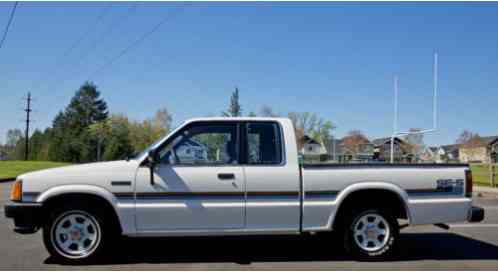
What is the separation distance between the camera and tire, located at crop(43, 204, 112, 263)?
5.27m

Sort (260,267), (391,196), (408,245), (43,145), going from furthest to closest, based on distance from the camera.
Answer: (43,145) → (408,245) → (391,196) → (260,267)

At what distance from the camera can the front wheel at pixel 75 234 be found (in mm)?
5270

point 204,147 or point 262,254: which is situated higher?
point 204,147

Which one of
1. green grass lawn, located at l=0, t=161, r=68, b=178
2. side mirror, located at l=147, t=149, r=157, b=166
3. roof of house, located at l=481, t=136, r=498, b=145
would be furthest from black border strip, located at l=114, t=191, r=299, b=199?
roof of house, located at l=481, t=136, r=498, b=145

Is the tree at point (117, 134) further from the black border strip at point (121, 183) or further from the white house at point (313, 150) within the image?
the black border strip at point (121, 183)

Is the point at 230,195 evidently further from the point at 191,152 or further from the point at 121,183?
the point at 121,183

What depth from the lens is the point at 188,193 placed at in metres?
5.28

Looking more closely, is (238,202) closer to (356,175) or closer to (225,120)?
(225,120)

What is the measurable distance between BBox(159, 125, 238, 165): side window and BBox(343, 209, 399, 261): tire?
6.04 ft

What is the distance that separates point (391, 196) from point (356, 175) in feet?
2.08

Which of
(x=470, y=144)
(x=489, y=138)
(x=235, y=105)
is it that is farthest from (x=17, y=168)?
(x=489, y=138)

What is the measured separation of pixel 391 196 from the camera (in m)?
5.68

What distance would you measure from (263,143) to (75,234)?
2.76m

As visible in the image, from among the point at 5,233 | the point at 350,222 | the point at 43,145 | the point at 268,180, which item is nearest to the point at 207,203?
the point at 268,180
